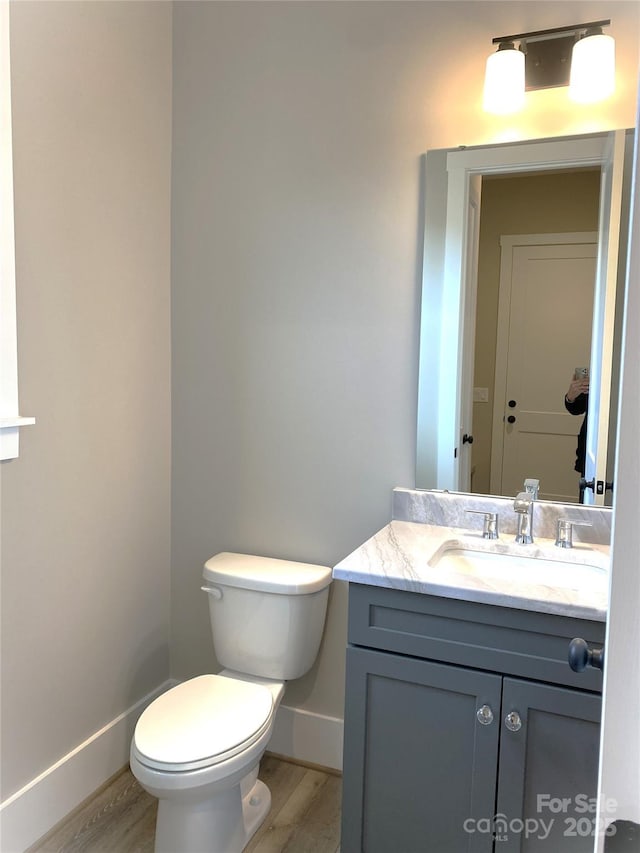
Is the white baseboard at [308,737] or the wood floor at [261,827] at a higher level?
the white baseboard at [308,737]

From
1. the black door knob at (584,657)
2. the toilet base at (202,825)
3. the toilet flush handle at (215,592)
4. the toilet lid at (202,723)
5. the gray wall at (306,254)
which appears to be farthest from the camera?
the toilet flush handle at (215,592)

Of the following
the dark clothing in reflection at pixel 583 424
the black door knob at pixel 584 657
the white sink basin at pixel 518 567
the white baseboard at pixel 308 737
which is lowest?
the white baseboard at pixel 308 737

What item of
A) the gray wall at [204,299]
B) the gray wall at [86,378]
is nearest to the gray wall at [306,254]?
the gray wall at [204,299]

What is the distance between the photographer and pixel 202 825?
5.32 feet

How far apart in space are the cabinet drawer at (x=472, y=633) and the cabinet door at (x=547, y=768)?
4cm

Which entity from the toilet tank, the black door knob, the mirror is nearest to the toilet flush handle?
the toilet tank

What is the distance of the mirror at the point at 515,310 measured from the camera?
171cm

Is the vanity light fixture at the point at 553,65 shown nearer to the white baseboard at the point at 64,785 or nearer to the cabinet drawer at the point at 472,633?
the cabinet drawer at the point at 472,633

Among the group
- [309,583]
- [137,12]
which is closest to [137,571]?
[309,583]

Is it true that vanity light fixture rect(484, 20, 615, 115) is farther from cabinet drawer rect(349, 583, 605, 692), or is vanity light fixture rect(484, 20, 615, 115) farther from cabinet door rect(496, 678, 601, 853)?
cabinet door rect(496, 678, 601, 853)

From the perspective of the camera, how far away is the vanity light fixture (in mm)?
1624

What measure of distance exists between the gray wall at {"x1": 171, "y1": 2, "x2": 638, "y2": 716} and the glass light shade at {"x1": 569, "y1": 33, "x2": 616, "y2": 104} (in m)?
0.08

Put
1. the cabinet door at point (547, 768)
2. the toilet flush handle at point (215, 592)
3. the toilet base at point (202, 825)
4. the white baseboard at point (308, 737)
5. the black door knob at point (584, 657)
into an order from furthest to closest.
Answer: the white baseboard at point (308, 737), the toilet flush handle at point (215, 592), the toilet base at point (202, 825), the cabinet door at point (547, 768), the black door knob at point (584, 657)

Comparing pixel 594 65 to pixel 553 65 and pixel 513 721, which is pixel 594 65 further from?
pixel 513 721
